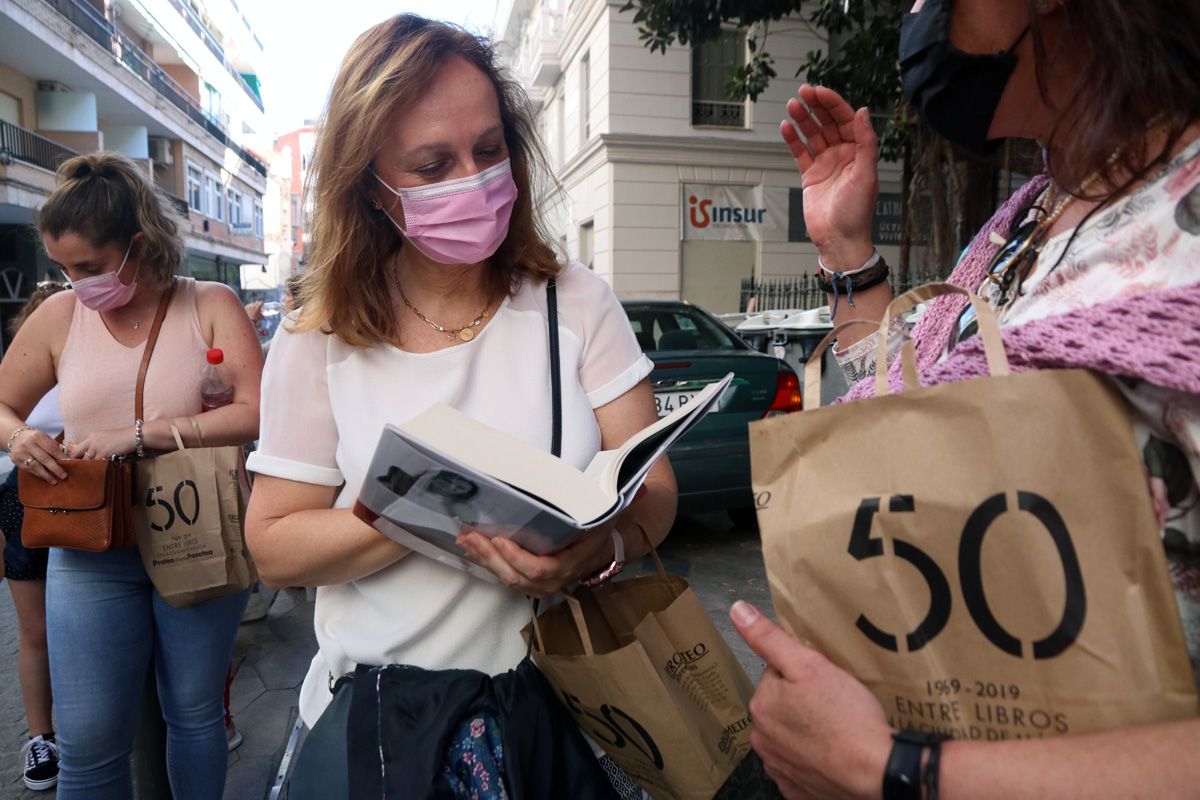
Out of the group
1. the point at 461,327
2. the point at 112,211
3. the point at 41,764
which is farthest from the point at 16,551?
the point at 461,327

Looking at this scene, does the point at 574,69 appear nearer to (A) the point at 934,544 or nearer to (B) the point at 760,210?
(B) the point at 760,210

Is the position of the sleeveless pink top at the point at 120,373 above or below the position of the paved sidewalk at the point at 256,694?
above

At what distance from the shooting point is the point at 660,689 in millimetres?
1096

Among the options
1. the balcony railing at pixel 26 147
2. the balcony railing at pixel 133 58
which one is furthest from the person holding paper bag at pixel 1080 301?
the balcony railing at pixel 133 58

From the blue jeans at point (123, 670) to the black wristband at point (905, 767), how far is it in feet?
6.64

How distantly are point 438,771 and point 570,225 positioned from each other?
59.4ft

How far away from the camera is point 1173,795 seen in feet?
2.14

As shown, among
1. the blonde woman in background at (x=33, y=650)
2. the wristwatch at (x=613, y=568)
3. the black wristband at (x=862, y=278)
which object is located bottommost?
the blonde woman in background at (x=33, y=650)

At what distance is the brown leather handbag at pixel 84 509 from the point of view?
6.64ft

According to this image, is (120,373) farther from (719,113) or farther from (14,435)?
(719,113)

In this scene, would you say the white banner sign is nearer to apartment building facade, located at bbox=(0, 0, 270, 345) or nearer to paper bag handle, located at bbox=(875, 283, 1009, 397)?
apartment building facade, located at bbox=(0, 0, 270, 345)

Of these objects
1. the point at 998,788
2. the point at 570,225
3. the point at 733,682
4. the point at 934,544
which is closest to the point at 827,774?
the point at 998,788

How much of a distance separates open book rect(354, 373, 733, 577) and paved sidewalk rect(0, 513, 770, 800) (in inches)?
93.0

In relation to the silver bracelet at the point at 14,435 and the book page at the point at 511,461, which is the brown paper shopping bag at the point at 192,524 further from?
the book page at the point at 511,461
